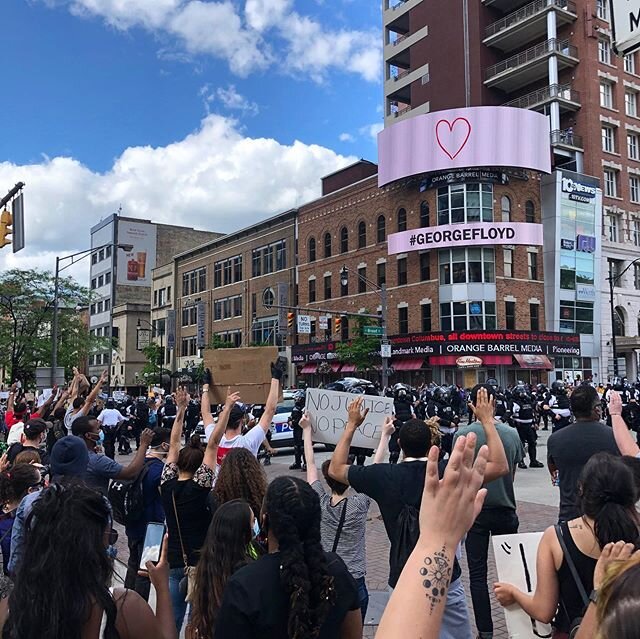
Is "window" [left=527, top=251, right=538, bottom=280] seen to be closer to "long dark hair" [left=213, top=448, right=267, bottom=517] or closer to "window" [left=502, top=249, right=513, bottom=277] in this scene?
"window" [left=502, top=249, right=513, bottom=277]

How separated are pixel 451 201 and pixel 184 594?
40442mm

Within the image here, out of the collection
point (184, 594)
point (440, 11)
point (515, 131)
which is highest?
point (440, 11)

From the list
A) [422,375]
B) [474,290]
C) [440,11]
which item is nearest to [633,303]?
[474,290]

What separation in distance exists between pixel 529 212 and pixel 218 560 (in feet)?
145

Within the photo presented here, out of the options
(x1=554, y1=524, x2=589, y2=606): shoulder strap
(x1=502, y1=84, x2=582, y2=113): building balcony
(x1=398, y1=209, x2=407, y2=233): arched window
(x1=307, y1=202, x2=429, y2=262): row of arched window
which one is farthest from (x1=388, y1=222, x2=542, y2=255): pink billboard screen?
(x1=554, y1=524, x2=589, y2=606): shoulder strap

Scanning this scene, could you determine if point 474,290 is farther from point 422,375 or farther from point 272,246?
point 272,246

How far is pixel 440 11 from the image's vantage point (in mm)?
50906

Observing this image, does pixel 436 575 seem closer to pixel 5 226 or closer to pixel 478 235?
pixel 5 226

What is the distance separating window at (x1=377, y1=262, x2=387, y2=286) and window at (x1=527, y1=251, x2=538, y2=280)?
994 cm

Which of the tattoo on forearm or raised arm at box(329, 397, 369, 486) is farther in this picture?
raised arm at box(329, 397, 369, 486)

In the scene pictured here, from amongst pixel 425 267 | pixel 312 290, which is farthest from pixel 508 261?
pixel 312 290

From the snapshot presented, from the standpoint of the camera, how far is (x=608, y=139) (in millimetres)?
48094

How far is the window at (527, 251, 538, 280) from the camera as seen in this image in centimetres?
4357

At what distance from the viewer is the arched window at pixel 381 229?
47.0m
